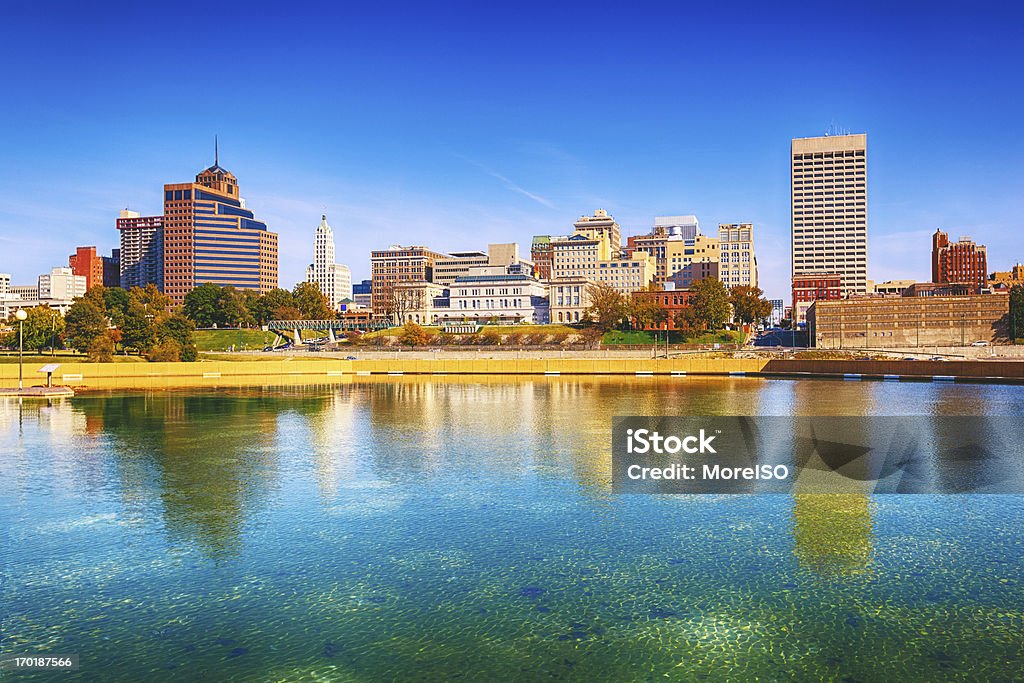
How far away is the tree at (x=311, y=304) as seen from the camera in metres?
158

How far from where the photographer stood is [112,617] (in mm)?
12352

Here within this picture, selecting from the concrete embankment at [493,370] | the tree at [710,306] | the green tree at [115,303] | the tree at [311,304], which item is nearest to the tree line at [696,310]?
the tree at [710,306]

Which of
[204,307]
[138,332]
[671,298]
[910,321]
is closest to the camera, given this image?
[138,332]

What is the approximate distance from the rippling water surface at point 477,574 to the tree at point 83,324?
7276 cm

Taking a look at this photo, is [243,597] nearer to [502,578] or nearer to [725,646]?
[502,578]

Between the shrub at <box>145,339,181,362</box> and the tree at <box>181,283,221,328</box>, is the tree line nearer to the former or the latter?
the shrub at <box>145,339,181,362</box>

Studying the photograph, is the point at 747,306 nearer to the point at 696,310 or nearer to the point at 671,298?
the point at 696,310

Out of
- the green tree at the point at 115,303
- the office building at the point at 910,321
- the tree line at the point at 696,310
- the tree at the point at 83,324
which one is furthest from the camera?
the office building at the point at 910,321

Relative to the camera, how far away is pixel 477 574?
14430 millimetres

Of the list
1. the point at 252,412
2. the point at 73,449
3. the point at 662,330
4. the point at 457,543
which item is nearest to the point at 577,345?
the point at 662,330

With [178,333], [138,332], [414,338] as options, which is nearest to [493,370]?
[414,338]

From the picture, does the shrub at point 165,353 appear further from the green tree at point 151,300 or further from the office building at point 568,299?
the office building at point 568,299

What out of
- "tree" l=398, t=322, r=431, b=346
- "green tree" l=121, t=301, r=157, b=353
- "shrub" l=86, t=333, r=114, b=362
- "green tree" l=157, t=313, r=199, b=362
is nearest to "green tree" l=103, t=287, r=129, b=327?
"green tree" l=121, t=301, r=157, b=353

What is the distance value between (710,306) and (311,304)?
81.8m
